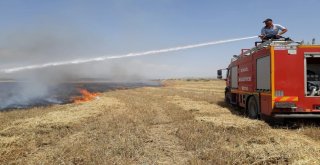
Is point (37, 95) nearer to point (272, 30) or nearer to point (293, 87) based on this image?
point (272, 30)

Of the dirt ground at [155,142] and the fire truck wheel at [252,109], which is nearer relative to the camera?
the dirt ground at [155,142]

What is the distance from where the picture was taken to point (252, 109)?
A: 1758 cm

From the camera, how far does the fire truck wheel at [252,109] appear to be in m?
16.8

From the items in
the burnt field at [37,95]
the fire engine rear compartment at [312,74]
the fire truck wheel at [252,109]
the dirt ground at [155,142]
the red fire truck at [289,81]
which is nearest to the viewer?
the dirt ground at [155,142]

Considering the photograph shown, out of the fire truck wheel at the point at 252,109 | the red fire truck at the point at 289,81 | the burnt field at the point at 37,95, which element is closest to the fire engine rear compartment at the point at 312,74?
the red fire truck at the point at 289,81

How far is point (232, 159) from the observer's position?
879cm

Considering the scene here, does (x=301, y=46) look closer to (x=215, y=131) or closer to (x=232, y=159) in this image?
(x=215, y=131)

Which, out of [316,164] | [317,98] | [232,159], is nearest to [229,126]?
[317,98]

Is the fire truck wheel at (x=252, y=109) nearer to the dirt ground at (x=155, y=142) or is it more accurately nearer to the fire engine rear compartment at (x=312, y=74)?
the dirt ground at (x=155, y=142)

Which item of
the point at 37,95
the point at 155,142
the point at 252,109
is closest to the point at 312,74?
the point at 252,109

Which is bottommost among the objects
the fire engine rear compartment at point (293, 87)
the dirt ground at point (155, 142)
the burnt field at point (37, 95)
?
the burnt field at point (37, 95)

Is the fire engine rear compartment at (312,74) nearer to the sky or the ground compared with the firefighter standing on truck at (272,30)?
nearer to the ground

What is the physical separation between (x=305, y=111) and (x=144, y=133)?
6.03m

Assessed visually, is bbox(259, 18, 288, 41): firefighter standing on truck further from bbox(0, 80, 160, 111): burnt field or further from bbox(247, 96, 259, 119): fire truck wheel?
bbox(0, 80, 160, 111): burnt field
